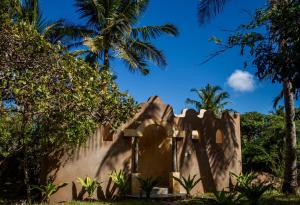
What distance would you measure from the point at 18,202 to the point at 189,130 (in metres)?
7.60

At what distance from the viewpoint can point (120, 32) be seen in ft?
65.1

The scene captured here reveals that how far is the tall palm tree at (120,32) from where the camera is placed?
19547 mm

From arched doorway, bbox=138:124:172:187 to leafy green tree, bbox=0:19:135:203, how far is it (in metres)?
5.49

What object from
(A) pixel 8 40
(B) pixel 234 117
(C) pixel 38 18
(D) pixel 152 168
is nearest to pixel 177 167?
(D) pixel 152 168

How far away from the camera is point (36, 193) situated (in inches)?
529

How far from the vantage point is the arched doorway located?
1770cm

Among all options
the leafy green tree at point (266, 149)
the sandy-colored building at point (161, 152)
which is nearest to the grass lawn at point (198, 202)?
the sandy-colored building at point (161, 152)

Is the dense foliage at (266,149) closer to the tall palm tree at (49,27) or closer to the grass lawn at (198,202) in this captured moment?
the grass lawn at (198,202)

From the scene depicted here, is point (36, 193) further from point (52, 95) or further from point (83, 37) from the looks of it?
point (83, 37)

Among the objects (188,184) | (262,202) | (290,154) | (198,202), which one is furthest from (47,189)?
(290,154)

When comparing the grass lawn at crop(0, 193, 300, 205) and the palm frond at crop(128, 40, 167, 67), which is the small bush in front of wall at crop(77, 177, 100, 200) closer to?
the grass lawn at crop(0, 193, 300, 205)

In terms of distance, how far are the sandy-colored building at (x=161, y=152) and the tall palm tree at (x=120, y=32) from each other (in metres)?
4.78

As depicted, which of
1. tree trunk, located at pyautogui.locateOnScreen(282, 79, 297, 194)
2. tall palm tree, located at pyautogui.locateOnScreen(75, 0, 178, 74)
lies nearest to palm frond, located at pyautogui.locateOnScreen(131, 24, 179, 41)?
tall palm tree, located at pyautogui.locateOnScreen(75, 0, 178, 74)

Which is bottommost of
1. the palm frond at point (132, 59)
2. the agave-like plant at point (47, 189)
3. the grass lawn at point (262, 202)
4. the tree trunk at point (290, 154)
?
the grass lawn at point (262, 202)
